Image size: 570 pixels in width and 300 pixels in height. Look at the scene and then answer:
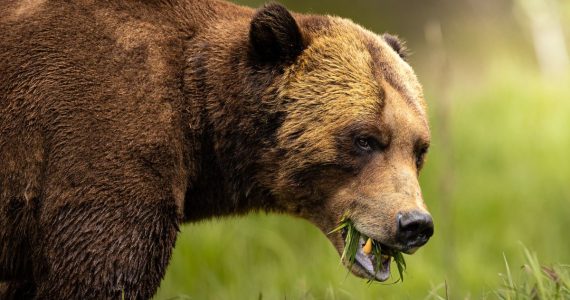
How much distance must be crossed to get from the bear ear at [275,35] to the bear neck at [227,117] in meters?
0.06

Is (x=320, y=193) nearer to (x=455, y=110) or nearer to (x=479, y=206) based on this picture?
(x=479, y=206)

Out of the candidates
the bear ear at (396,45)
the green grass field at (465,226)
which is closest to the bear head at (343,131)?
the bear ear at (396,45)

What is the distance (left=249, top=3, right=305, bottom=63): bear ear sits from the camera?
209 inches

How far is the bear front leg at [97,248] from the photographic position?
4746 millimetres

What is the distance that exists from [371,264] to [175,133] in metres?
1.19

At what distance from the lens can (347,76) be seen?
5.28 meters

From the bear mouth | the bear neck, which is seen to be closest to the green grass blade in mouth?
the bear mouth

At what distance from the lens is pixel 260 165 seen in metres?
5.41

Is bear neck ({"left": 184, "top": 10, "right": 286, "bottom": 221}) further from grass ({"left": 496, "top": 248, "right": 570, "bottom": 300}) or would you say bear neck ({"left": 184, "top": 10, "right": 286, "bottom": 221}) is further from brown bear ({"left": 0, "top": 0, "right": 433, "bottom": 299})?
grass ({"left": 496, "top": 248, "right": 570, "bottom": 300})

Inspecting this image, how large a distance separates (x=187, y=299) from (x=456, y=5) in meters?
9.66

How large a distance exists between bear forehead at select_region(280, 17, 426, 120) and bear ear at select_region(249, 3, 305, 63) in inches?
2.9

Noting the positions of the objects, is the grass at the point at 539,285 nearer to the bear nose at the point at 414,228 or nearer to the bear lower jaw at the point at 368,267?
the bear nose at the point at 414,228

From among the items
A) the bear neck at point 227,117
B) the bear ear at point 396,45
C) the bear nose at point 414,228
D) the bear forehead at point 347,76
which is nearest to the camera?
the bear nose at point 414,228

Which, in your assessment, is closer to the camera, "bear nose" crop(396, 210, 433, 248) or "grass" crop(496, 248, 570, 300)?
"grass" crop(496, 248, 570, 300)
